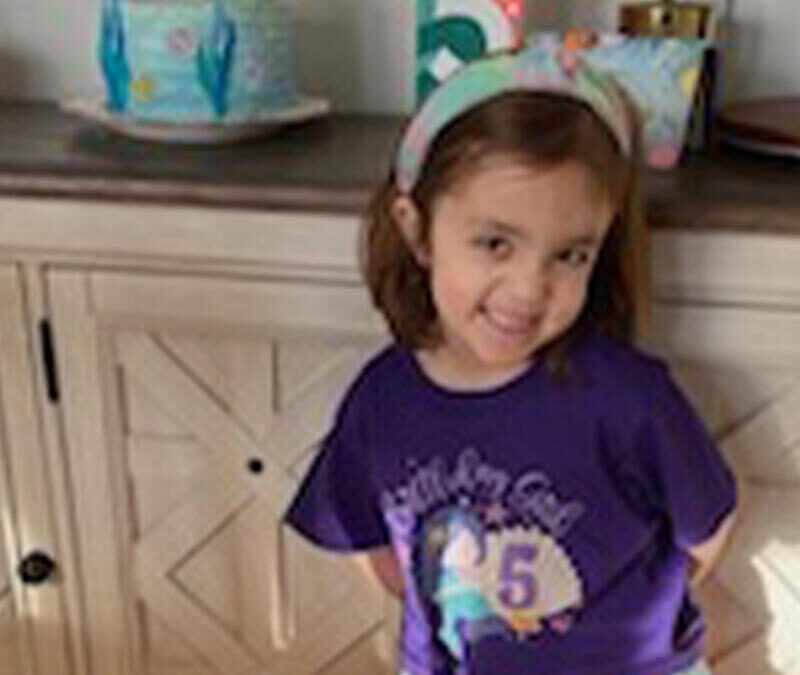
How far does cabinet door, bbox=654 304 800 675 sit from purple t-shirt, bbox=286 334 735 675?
9 cm

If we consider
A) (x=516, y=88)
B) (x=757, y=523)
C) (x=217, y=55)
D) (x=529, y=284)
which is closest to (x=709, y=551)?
(x=757, y=523)

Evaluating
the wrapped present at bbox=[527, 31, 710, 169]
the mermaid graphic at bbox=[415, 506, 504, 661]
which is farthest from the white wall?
the mermaid graphic at bbox=[415, 506, 504, 661]

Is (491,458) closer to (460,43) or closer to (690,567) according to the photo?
(690,567)

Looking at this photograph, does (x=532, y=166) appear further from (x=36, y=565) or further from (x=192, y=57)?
(x=36, y=565)

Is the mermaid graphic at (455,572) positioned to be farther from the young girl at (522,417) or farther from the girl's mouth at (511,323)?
the girl's mouth at (511,323)

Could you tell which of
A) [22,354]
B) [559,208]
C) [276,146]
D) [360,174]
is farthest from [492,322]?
[22,354]

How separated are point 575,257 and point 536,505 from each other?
24 cm

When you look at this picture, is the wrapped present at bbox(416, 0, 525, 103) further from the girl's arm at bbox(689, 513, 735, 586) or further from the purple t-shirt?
the girl's arm at bbox(689, 513, 735, 586)

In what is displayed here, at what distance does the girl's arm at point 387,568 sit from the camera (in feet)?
4.25

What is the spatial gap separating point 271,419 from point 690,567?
0.46m

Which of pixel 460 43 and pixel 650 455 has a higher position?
pixel 460 43

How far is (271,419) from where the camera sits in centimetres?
134

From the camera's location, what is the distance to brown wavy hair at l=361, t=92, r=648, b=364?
40.0 inches

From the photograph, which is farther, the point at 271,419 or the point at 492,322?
the point at 271,419
